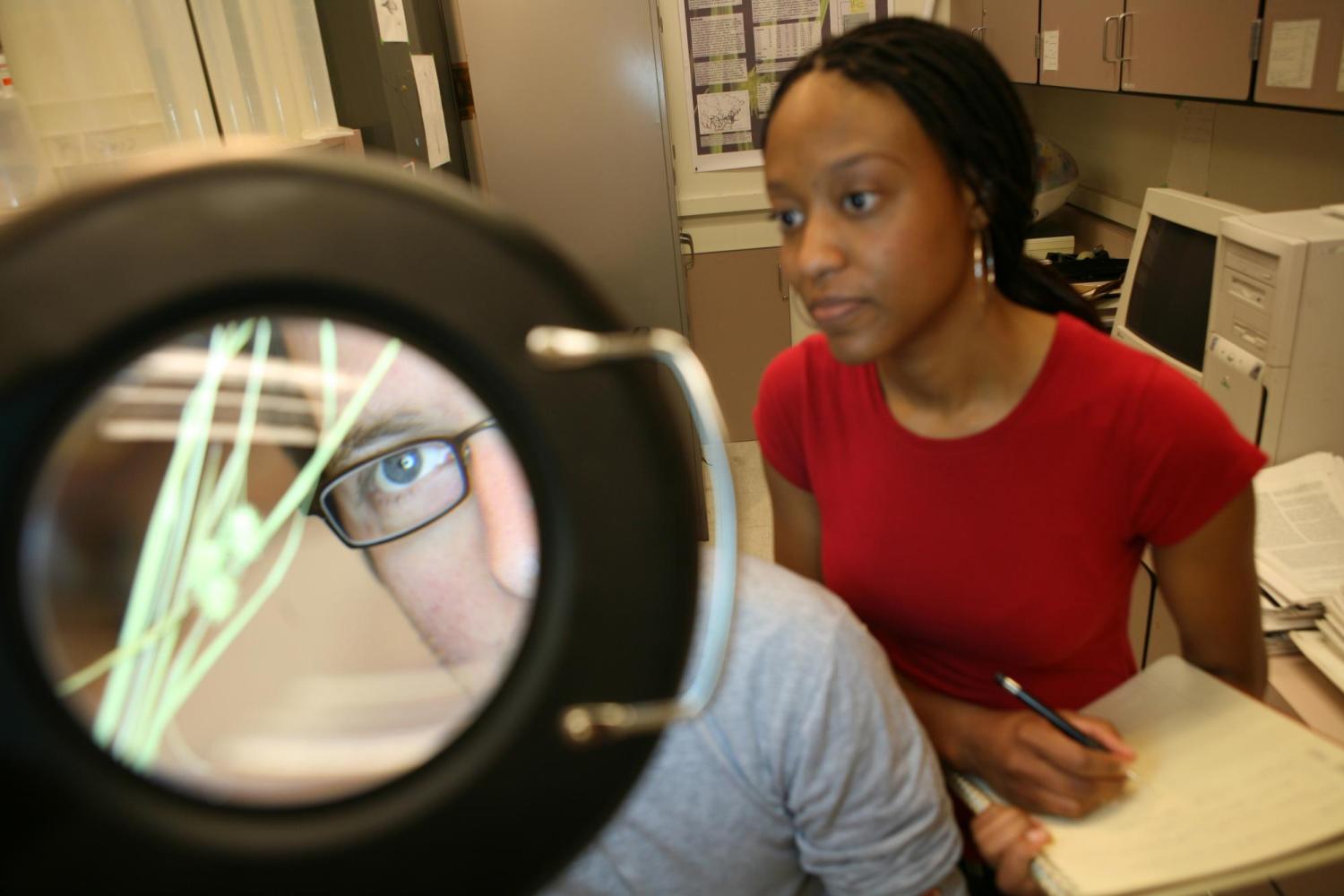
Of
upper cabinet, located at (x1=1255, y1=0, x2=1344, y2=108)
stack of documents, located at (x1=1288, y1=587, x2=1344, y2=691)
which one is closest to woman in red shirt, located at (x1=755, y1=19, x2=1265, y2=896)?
stack of documents, located at (x1=1288, y1=587, x2=1344, y2=691)

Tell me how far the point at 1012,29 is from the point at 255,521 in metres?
3.08

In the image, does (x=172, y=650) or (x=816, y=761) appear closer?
(x=172, y=650)

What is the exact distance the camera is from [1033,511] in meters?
0.93

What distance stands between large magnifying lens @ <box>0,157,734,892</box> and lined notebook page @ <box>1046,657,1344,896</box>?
0.58m

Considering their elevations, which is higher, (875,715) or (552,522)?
(552,522)

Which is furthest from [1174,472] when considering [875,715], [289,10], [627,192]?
[627,192]

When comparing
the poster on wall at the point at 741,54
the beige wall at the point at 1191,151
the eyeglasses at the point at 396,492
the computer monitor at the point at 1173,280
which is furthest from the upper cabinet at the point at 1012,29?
the eyeglasses at the point at 396,492

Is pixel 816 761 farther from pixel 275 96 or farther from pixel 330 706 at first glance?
pixel 275 96

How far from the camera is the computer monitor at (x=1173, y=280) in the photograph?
5.88ft

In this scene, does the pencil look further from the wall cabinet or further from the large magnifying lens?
the wall cabinet

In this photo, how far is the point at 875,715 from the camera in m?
0.65

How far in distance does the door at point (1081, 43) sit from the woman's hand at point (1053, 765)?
1.86 m

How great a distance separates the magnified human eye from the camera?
1.05 ft

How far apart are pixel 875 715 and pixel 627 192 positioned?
9.03ft
